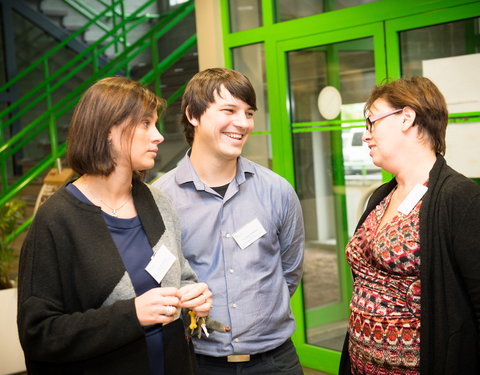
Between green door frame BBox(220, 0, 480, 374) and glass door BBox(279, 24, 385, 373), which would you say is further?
glass door BBox(279, 24, 385, 373)

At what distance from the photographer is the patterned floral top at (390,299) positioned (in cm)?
203

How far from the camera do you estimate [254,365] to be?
2287 mm

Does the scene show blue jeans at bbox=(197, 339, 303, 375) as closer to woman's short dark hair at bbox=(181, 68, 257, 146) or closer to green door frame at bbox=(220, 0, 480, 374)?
woman's short dark hair at bbox=(181, 68, 257, 146)

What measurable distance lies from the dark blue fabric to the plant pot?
9.78 feet

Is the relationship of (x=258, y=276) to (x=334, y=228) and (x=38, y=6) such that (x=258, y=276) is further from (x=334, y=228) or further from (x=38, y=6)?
(x=38, y=6)

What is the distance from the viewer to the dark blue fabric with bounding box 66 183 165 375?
1891mm

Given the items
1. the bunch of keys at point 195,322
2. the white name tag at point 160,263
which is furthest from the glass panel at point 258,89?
the white name tag at point 160,263

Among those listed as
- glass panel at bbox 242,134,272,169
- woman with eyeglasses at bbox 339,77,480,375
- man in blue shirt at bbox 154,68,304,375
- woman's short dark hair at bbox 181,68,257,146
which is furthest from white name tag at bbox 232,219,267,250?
glass panel at bbox 242,134,272,169

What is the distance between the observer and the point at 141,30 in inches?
430

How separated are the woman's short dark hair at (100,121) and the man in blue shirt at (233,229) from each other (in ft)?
1.60

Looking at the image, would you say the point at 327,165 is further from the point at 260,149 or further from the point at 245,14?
the point at 245,14

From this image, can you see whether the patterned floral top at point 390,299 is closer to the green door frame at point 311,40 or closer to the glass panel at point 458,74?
the glass panel at point 458,74

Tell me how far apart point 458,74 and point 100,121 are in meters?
2.24

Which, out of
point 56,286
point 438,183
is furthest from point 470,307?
point 56,286
